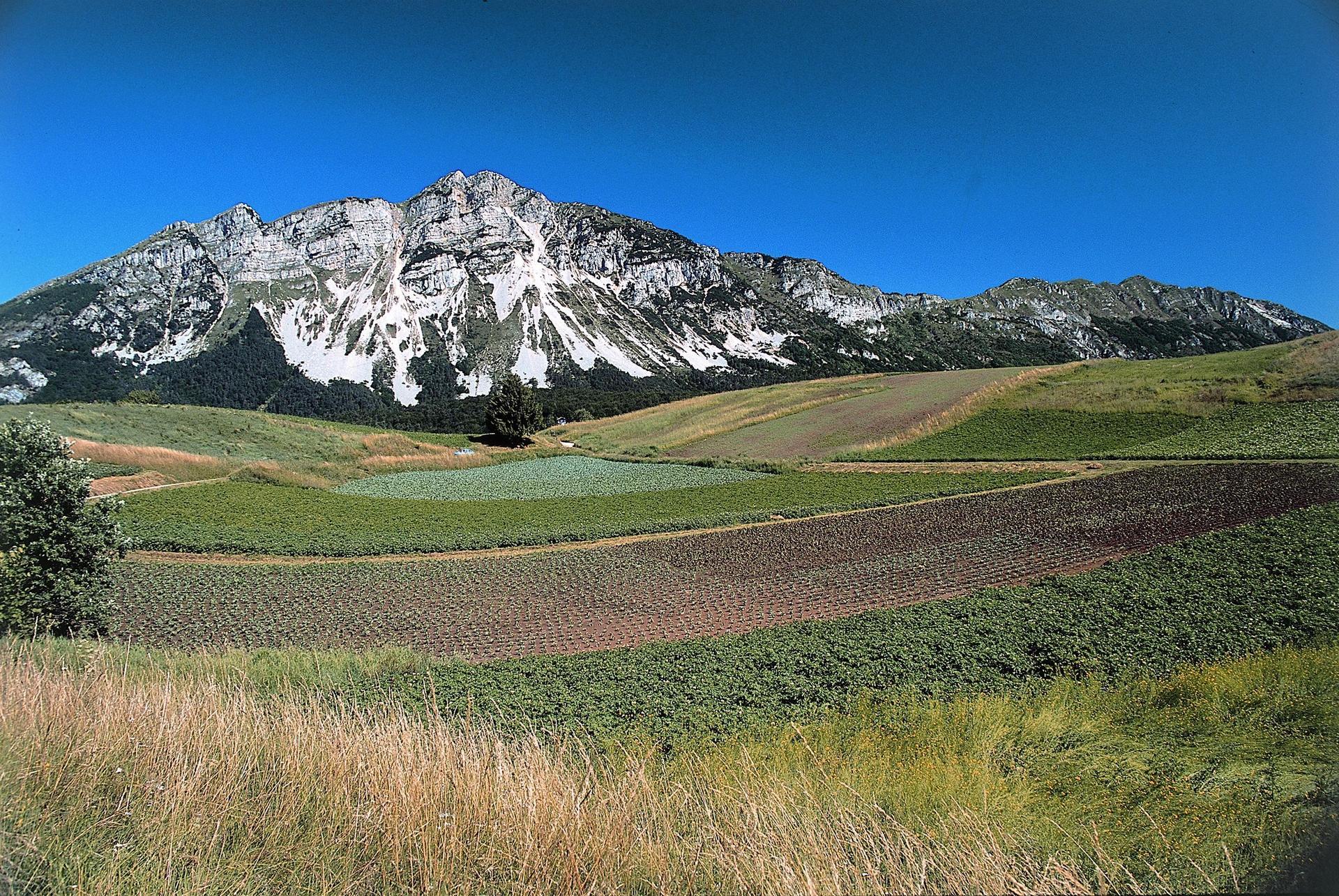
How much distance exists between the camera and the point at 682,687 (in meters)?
8.53

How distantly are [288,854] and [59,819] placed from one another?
53.3 inches

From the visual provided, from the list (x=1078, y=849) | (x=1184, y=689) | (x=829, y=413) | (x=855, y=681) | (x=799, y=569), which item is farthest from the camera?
(x=829, y=413)

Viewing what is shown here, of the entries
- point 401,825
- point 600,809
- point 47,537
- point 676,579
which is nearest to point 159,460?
point 47,537

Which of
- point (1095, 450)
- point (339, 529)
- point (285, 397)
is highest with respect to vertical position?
point (285, 397)

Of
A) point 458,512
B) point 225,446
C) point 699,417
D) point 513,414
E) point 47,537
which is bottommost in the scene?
point 458,512

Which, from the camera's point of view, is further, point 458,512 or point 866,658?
point 458,512

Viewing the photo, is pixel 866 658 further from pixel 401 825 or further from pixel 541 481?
pixel 541 481

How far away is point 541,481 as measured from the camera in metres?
41.9

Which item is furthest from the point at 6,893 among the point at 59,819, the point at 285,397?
the point at 285,397

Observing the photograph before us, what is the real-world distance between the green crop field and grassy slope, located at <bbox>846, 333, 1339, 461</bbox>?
41.7 feet

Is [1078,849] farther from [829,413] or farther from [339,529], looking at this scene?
[829,413]

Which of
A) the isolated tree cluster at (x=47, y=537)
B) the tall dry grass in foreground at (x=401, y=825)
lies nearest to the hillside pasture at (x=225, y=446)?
the isolated tree cluster at (x=47, y=537)

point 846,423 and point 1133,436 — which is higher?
point 846,423

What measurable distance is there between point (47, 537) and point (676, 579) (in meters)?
13.0
